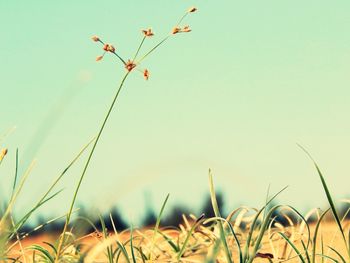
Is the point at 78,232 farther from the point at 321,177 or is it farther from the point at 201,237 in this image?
the point at 201,237

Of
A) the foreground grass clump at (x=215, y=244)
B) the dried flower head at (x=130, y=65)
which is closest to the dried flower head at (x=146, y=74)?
the dried flower head at (x=130, y=65)

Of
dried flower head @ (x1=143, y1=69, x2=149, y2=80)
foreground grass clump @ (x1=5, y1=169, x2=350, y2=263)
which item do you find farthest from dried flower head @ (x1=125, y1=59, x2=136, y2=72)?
foreground grass clump @ (x1=5, y1=169, x2=350, y2=263)

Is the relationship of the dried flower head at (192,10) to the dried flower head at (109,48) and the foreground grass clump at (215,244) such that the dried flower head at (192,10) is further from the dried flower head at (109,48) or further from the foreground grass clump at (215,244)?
the foreground grass clump at (215,244)

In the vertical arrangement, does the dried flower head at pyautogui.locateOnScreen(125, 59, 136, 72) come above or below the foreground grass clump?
above

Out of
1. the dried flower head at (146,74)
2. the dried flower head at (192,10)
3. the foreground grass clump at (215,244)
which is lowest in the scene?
the foreground grass clump at (215,244)

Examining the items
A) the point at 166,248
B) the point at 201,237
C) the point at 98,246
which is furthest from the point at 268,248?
the point at 98,246

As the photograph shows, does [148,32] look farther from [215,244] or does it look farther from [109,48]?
[215,244]

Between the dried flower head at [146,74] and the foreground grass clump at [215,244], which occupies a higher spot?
the dried flower head at [146,74]

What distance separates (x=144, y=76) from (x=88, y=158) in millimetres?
251

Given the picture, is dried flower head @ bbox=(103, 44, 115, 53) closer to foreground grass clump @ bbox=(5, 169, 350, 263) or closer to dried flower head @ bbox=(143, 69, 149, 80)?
dried flower head @ bbox=(143, 69, 149, 80)

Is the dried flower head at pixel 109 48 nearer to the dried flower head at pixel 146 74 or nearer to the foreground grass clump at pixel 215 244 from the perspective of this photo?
the dried flower head at pixel 146 74

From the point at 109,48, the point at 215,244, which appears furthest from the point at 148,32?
the point at 215,244

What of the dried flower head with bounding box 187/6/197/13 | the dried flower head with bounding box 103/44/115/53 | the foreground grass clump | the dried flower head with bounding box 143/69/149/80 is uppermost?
the dried flower head with bounding box 187/6/197/13

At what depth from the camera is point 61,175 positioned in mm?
1598
